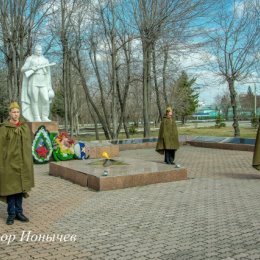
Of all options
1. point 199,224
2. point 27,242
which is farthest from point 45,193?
point 199,224

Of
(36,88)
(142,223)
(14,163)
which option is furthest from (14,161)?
(36,88)

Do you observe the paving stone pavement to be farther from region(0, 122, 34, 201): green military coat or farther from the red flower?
the red flower

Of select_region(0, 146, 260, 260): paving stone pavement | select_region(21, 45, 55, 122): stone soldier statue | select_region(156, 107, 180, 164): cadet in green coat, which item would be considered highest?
select_region(21, 45, 55, 122): stone soldier statue

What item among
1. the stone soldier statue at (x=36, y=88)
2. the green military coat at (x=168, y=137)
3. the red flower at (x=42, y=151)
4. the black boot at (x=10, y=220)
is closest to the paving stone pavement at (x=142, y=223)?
the black boot at (x=10, y=220)

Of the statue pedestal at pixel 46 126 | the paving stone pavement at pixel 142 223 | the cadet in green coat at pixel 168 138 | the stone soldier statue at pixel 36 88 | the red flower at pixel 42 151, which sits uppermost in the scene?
the stone soldier statue at pixel 36 88

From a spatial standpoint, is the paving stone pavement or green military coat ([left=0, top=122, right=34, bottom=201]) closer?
the paving stone pavement

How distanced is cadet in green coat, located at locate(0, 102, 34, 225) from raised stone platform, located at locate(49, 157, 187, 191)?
247 cm

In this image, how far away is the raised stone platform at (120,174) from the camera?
7727mm

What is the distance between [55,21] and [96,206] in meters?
15.8

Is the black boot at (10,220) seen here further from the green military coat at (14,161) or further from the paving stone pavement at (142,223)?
the green military coat at (14,161)

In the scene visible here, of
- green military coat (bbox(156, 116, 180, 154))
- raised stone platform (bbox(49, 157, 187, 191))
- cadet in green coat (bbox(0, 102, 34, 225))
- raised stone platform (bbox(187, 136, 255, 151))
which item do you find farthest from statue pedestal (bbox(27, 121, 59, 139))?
cadet in green coat (bbox(0, 102, 34, 225))

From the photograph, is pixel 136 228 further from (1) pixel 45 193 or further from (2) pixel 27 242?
(1) pixel 45 193

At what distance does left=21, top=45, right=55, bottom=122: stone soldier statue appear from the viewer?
14.3 m

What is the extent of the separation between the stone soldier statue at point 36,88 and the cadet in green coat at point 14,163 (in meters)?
9.22
